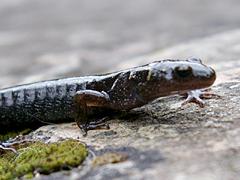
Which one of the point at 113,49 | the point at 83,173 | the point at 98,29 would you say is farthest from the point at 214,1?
the point at 83,173

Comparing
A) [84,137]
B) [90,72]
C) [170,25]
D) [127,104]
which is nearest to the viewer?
[84,137]

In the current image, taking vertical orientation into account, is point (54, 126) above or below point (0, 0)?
below

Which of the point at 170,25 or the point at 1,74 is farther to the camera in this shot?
the point at 170,25

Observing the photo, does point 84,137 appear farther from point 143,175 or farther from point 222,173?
point 222,173

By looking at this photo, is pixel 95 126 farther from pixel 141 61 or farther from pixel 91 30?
pixel 91 30

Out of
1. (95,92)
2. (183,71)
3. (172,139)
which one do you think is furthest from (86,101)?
(172,139)
